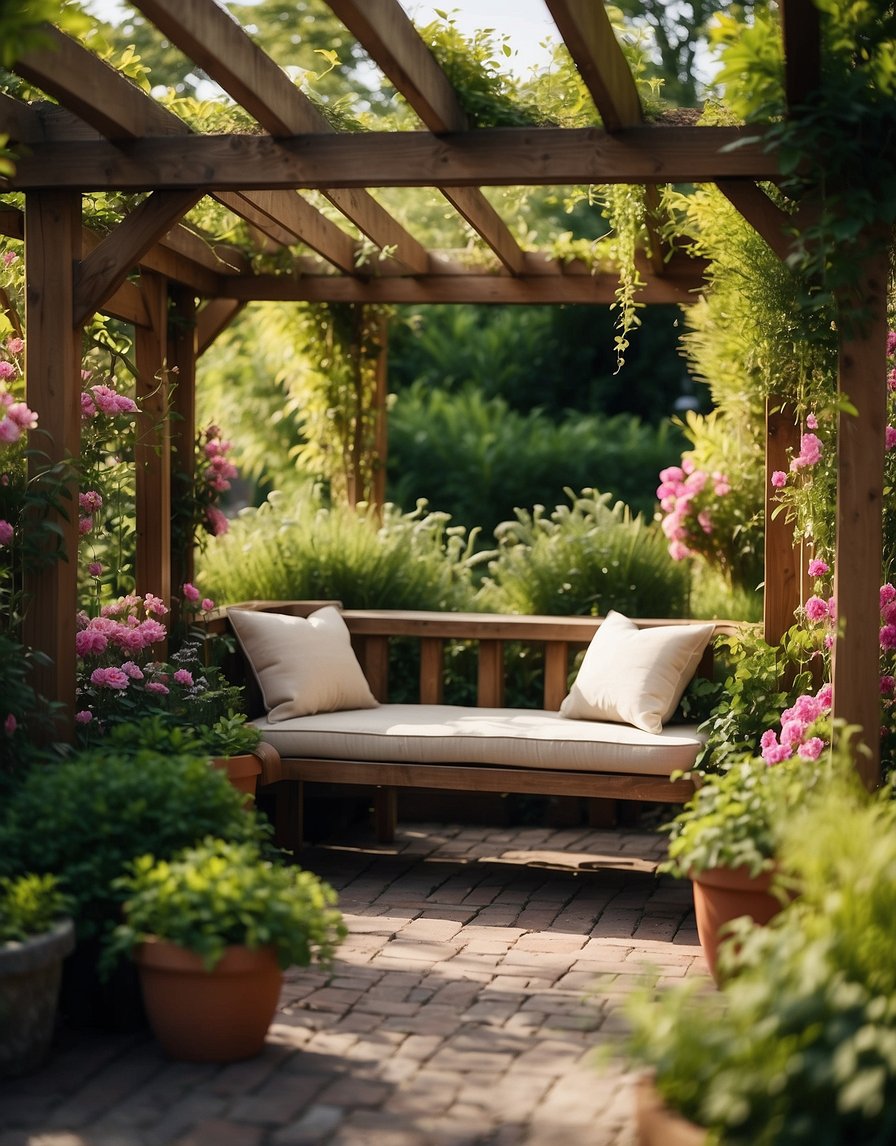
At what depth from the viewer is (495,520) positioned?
470 inches

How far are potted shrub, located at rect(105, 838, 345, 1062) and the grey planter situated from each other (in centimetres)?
14

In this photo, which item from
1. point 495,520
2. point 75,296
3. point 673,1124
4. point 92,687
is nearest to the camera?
point 673,1124

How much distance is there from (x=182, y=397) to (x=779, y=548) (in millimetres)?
2761

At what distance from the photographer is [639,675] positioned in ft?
17.7

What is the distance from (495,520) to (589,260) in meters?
5.47

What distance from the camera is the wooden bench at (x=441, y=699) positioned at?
16.8 feet

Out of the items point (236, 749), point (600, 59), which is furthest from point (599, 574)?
point (600, 59)

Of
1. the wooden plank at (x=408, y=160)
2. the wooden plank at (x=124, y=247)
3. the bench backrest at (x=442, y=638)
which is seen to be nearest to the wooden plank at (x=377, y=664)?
the bench backrest at (x=442, y=638)

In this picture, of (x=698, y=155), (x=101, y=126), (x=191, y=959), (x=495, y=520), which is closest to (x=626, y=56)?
(x=698, y=155)

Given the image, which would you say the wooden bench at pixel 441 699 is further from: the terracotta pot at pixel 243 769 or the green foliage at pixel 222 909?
the green foliage at pixel 222 909

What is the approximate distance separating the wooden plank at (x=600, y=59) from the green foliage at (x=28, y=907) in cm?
246

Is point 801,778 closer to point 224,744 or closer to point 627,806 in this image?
point 224,744

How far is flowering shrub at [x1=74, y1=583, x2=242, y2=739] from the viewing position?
4.96 metres

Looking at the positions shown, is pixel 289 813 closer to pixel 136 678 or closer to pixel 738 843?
pixel 136 678
